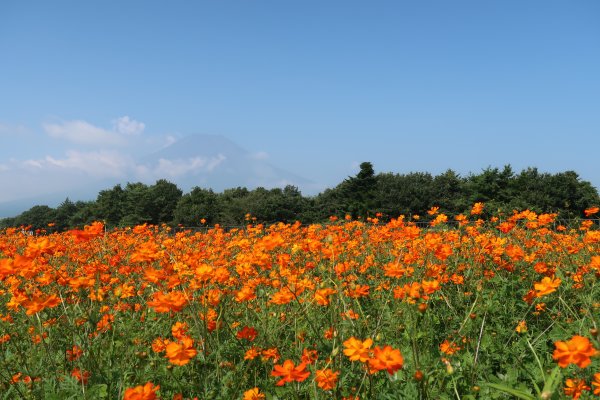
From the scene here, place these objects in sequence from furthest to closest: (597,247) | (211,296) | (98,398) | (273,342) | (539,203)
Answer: (539,203), (597,247), (273,342), (211,296), (98,398)

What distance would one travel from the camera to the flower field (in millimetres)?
1832

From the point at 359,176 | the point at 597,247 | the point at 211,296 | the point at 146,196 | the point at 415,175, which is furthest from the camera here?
the point at 146,196

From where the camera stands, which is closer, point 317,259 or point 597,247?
point 317,259

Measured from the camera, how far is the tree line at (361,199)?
114 ft

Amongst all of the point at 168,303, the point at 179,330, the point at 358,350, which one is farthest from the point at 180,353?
the point at 358,350

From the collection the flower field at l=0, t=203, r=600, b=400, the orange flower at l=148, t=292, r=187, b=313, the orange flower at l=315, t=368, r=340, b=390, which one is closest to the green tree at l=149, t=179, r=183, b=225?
the flower field at l=0, t=203, r=600, b=400

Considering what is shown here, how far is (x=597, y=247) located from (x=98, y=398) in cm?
450

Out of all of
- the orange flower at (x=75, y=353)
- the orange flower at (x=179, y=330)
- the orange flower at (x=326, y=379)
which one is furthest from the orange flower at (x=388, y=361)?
the orange flower at (x=75, y=353)

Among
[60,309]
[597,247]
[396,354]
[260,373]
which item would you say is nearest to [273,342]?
[260,373]

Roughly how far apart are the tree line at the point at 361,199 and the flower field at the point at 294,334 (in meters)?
25.7

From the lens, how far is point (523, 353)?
2.66 meters

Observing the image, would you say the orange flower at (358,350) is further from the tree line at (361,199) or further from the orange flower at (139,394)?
the tree line at (361,199)

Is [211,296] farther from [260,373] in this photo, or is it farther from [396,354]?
[396,354]

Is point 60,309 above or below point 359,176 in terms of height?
below
